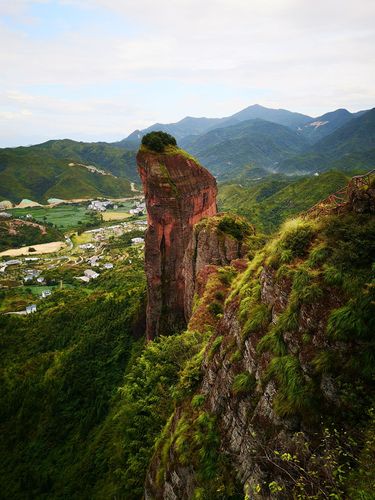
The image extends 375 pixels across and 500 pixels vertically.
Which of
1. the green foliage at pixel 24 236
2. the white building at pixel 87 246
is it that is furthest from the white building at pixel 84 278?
the green foliage at pixel 24 236

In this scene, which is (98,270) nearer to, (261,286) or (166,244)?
(166,244)

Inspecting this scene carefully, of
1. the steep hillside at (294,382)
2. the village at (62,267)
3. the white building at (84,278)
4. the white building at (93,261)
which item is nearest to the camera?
the steep hillside at (294,382)

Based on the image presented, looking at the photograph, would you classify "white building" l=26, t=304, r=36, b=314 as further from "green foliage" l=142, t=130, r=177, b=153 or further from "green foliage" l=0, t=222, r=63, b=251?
"green foliage" l=0, t=222, r=63, b=251

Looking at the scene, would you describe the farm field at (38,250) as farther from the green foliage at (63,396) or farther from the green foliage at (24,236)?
the green foliage at (63,396)

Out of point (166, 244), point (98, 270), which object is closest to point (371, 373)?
point (166, 244)

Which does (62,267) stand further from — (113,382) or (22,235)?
(113,382)

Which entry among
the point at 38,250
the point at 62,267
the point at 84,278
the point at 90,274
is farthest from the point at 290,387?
the point at 38,250
